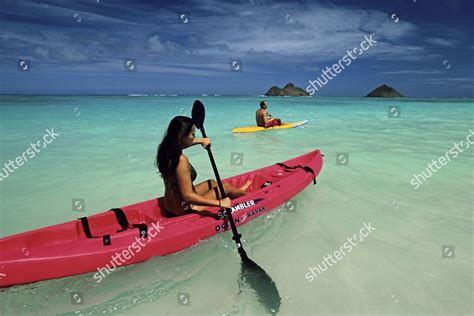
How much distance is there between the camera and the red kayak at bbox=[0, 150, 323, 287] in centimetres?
315

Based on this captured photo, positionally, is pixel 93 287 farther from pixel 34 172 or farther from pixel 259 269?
pixel 34 172

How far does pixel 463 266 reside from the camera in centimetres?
391

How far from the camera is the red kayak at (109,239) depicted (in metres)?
3.15

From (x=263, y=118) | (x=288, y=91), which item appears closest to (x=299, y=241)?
(x=263, y=118)

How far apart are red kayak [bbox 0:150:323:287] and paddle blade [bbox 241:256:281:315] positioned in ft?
2.35

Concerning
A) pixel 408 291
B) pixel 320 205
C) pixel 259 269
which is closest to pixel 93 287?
pixel 259 269

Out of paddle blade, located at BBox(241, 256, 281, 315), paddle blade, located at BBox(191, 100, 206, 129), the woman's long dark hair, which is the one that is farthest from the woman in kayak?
paddle blade, located at BBox(191, 100, 206, 129)

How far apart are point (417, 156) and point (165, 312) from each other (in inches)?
352

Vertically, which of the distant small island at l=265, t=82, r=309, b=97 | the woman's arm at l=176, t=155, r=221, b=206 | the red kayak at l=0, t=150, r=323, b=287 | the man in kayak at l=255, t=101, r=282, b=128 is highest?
the distant small island at l=265, t=82, r=309, b=97

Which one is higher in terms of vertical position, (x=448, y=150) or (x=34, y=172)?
(x=34, y=172)

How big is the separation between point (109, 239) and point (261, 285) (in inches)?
69.5

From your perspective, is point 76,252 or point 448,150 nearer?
point 76,252

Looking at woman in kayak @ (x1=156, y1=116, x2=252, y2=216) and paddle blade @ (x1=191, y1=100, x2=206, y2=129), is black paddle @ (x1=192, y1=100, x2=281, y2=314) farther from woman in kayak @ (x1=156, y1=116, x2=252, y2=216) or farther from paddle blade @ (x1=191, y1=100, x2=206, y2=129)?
paddle blade @ (x1=191, y1=100, x2=206, y2=129)

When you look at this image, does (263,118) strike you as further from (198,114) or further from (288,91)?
(288,91)
